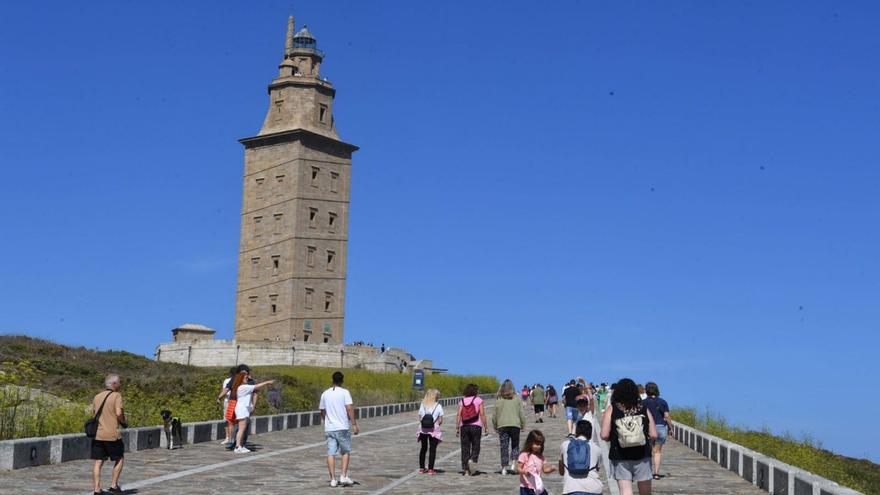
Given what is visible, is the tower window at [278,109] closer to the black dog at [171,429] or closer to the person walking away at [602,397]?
the person walking away at [602,397]

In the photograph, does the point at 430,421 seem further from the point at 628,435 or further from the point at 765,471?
the point at 628,435

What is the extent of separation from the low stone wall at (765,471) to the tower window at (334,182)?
61.7 m

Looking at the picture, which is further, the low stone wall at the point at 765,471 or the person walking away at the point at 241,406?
the person walking away at the point at 241,406

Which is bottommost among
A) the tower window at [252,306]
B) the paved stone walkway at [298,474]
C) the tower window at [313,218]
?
the paved stone walkway at [298,474]

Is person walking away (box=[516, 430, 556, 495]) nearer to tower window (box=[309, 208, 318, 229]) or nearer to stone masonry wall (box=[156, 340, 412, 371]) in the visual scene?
stone masonry wall (box=[156, 340, 412, 371])

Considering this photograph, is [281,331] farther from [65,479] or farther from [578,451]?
[578,451]

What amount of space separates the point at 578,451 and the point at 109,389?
6131 mm

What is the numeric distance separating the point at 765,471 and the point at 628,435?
6348 mm

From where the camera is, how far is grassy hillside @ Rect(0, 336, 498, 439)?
2083 cm

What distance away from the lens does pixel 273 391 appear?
35.2 meters

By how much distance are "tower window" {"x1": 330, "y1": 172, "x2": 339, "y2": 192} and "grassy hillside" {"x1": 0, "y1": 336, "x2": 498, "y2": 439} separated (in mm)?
16276

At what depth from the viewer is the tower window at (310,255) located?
8325 centimetres

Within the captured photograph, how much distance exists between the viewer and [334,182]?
86.0 m

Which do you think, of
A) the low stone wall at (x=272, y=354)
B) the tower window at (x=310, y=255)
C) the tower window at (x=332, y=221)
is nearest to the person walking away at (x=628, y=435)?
the low stone wall at (x=272, y=354)
